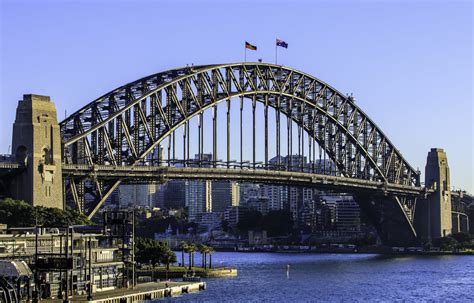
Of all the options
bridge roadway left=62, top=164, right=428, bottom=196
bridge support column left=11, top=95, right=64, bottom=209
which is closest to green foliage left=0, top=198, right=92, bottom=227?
bridge support column left=11, top=95, right=64, bottom=209

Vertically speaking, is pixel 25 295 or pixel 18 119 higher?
pixel 18 119

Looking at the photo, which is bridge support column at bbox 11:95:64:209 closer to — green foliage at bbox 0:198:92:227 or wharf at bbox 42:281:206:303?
green foliage at bbox 0:198:92:227

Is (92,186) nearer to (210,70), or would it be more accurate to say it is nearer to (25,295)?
(210,70)

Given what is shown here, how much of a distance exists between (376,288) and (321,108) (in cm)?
7295

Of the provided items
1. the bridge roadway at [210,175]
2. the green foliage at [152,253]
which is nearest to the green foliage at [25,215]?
the bridge roadway at [210,175]

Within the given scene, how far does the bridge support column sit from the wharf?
18046 millimetres

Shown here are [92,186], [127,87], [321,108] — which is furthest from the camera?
[321,108]

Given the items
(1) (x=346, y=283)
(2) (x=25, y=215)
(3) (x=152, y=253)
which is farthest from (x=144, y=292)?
(1) (x=346, y=283)

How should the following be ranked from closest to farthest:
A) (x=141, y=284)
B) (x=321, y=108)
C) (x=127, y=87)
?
(x=141, y=284), (x=127, y=87), (x=321, y=108)

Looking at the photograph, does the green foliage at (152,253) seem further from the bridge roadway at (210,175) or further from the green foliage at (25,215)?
the green foliage at (25,215)

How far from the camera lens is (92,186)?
135 metres

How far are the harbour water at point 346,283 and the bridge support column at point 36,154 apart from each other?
66.5 feet

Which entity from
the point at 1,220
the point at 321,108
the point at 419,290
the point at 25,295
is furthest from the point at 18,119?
the point at 321,108

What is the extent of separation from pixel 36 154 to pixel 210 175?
116 feet
